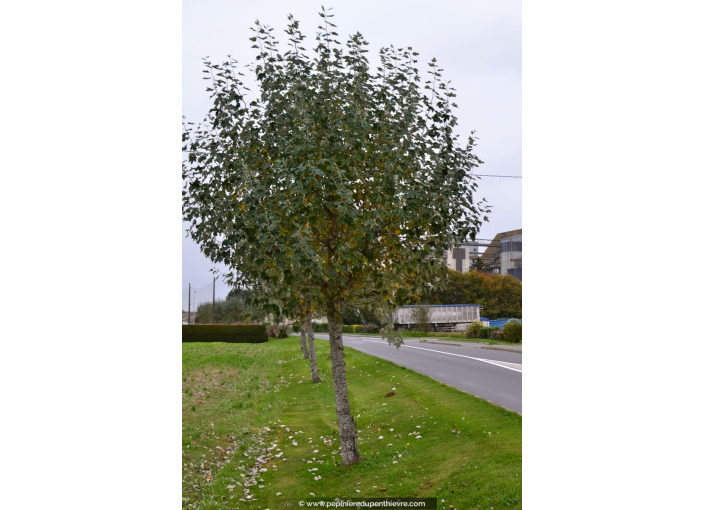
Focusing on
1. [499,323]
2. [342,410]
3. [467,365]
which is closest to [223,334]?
[499,323]

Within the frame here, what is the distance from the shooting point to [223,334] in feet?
96.9

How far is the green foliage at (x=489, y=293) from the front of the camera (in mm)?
12322

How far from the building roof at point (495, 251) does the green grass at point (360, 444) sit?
2958mm

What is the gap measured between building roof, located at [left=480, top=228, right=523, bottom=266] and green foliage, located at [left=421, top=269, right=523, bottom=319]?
1.47 ft

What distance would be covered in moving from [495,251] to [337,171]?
6.25 m

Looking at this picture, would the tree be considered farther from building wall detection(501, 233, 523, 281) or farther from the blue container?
the blue container

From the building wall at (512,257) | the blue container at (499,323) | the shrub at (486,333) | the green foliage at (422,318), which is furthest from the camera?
the shrub at (486,333)

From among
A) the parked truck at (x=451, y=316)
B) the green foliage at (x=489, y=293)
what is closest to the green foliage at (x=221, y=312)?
the parked truck at (x=451, y=316)

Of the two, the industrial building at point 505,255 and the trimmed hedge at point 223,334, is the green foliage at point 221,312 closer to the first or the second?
the trimmed hedge at point 223,334

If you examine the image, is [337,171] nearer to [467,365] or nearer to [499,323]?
[467,365]

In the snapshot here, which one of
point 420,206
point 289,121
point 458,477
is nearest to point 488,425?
point 458,477
